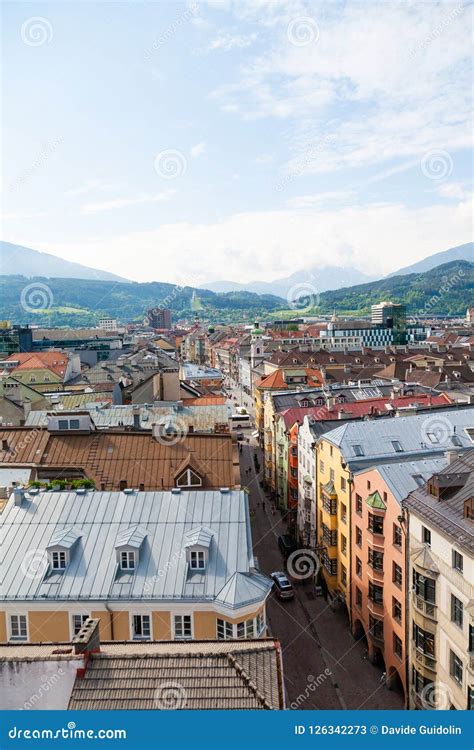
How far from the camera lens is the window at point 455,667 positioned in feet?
83.3

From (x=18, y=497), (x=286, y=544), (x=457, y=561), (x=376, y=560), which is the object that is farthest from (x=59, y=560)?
(x=286, y=544)

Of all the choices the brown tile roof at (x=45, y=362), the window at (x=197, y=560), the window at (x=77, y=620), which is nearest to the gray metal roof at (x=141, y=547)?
the window at (x=197, y=560)

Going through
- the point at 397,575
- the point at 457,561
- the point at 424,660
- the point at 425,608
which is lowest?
the point at 424,660

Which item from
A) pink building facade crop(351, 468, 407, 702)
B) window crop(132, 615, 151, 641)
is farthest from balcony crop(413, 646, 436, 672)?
window crop(132, 615, 151, 641)

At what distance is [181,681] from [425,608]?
1659cm

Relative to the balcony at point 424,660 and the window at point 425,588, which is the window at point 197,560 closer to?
the window at point 425,588

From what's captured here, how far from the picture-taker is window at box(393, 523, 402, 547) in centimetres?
3197

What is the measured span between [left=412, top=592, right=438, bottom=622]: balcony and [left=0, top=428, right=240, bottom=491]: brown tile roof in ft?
42.5

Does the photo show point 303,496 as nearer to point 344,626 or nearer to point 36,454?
point 344,626

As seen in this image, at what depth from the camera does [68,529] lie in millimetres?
27625

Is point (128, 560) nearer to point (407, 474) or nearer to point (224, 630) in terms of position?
point (224, 630)

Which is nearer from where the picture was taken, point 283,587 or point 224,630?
point 224,630

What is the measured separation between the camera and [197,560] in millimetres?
25734

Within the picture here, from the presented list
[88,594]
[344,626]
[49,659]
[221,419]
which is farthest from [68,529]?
[221,419]
